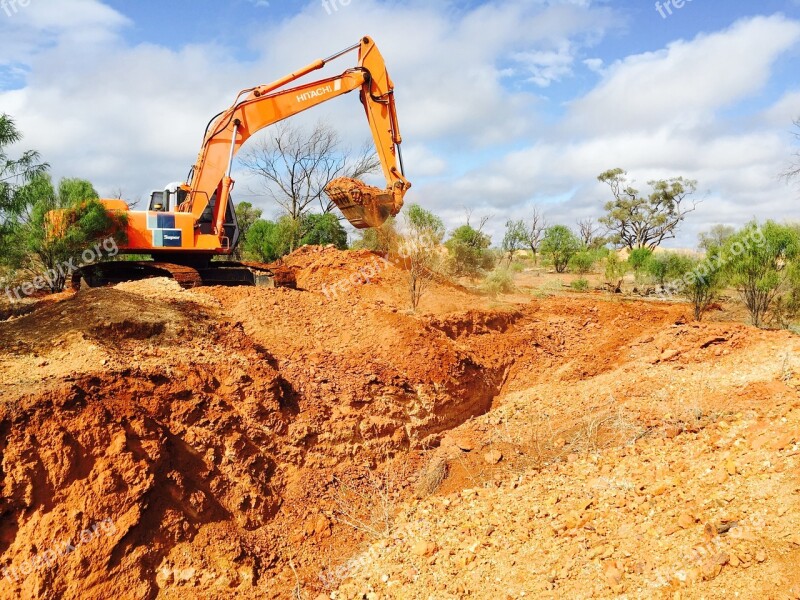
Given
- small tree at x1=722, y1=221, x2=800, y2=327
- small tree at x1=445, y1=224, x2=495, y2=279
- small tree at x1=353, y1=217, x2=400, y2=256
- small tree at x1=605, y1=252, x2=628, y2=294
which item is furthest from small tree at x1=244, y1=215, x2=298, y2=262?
small tree at x1=722, y1=221, x2=800, y2=327

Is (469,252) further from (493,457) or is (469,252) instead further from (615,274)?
(493,457)

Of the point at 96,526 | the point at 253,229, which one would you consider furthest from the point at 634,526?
the point at 253,229

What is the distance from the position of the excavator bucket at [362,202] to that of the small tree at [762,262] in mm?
6695

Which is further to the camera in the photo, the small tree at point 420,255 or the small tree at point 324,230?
the small tree at point 324,230

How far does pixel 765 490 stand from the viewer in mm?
4141

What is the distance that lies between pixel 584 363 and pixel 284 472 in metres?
5.66

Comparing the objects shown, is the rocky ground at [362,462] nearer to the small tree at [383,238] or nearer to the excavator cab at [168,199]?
the excavator cab at [168,199]

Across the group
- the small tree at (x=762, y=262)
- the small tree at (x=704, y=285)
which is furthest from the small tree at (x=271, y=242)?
the small tree at (x=762, y=262)

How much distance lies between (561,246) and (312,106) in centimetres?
1977

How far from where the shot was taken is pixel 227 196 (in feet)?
35.6

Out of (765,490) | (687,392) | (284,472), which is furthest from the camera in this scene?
(687,392)

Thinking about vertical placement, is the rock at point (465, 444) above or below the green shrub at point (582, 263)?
below

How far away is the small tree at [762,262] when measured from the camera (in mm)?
10570

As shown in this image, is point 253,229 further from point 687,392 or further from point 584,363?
point 687,392
